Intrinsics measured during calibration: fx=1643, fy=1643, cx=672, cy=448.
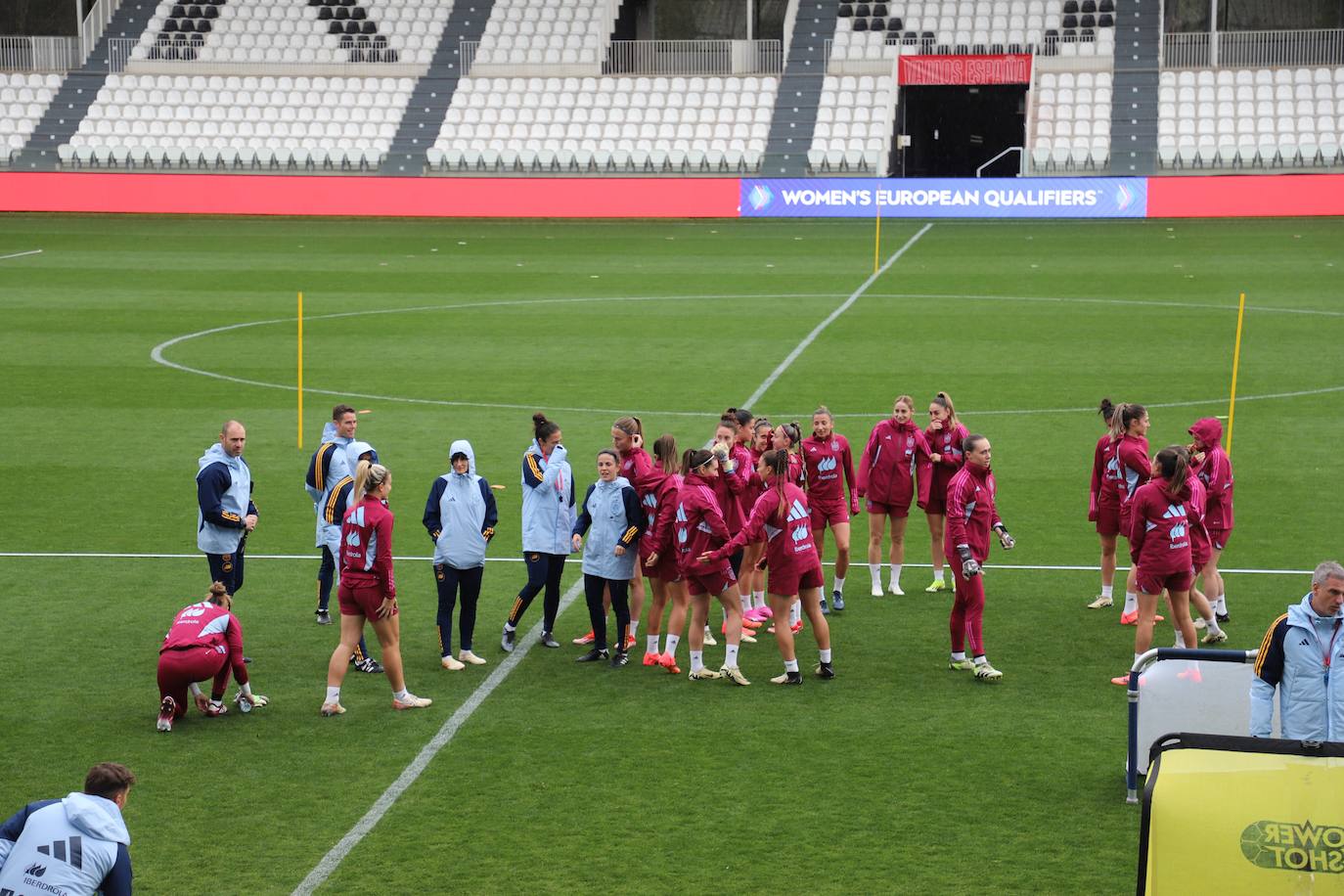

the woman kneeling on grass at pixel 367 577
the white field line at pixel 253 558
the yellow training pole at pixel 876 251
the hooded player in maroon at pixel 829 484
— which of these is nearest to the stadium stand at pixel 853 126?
the yellow training pole at pixel 876 251

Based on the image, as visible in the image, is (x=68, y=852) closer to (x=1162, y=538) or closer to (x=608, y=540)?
(x=608, y=540)

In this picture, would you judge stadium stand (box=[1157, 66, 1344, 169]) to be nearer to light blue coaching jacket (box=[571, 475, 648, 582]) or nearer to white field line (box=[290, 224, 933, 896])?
white field line (box=[290, 224, 933, 896])

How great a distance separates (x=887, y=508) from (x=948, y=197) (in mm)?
32549

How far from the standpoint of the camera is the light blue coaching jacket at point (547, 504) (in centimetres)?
1334

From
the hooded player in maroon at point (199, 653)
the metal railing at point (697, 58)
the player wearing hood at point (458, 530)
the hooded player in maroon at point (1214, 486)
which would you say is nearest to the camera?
the hooded player in maroon at point (199, 653)

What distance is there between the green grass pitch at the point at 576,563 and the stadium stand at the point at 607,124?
12.2m

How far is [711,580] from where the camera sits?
1262 cm

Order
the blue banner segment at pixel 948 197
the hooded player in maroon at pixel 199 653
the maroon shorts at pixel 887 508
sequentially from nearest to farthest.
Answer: the hooded player in maroon at pixel 199 653 → the maroon shorts at pixel 887 508 → the blue banner segment at pixel 948 197

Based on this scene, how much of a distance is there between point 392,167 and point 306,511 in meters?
36.1

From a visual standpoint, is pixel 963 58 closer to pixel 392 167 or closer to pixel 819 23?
pixel 819 23

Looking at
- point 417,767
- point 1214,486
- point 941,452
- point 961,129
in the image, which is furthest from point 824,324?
point 961,129

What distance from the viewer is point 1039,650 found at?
1328 centimetres

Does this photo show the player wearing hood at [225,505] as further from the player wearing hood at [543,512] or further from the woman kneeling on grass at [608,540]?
the woman kneeling on grass at [608,540]

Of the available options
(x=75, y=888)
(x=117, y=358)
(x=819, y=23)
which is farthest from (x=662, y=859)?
(x=819, y=23)
